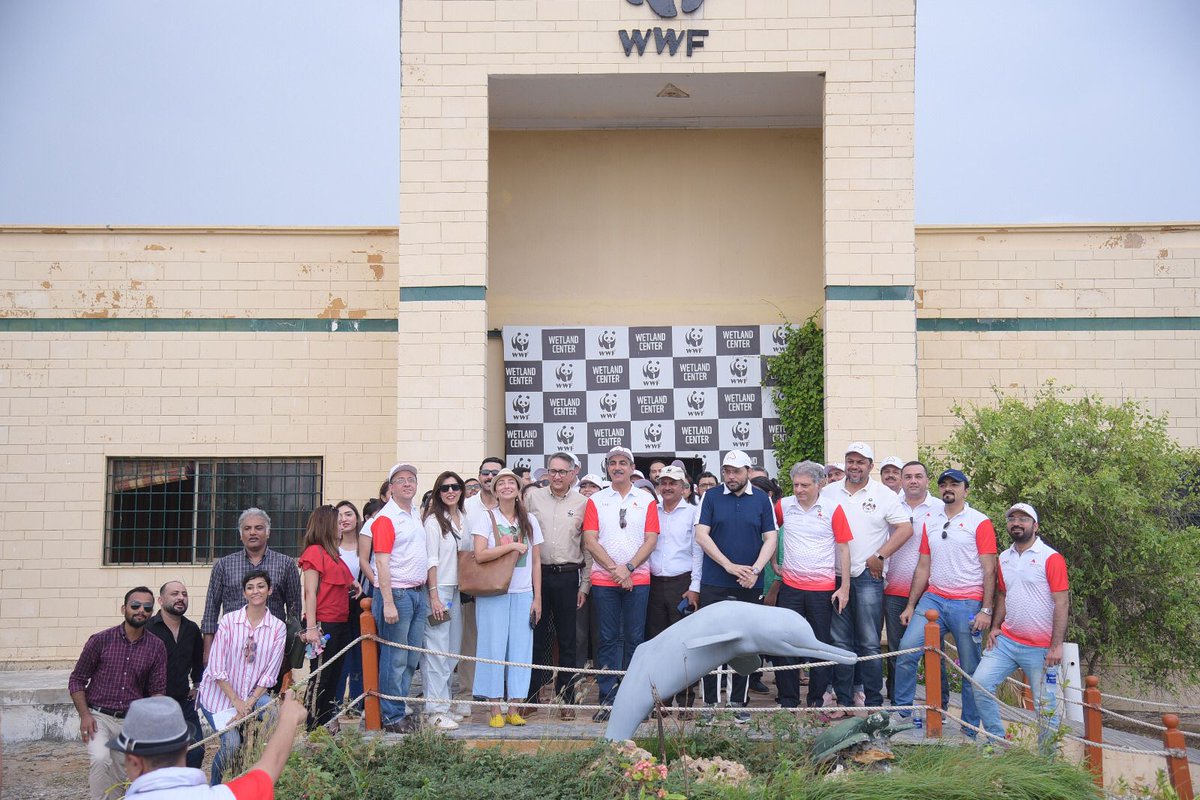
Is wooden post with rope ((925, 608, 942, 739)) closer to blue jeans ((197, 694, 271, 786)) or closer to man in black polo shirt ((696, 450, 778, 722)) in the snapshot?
man in black polo shirt ((696, 450, 778, 722))

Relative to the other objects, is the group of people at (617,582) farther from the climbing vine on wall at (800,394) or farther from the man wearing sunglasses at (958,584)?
the climbing vine on wall at (800,394)

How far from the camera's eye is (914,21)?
12.2 m

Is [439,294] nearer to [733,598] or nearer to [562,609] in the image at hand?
[562,609]

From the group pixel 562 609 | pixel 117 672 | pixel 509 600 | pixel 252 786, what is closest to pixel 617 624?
pixel 562 609

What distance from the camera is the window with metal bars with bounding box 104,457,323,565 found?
13.5 m

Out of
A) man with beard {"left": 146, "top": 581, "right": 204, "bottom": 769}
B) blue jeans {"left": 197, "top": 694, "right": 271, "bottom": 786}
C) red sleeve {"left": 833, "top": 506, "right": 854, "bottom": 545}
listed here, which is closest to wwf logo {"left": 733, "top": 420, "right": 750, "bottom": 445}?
red sleeve {"left": 833, "top": 506, "right": 854, "bottom": 545}

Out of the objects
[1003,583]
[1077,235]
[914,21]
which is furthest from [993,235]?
[1003,583]

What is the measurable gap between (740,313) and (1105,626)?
5.56 metres

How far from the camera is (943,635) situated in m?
8.28

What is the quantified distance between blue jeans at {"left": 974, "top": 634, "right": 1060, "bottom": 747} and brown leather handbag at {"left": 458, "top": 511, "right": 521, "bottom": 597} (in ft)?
10.9

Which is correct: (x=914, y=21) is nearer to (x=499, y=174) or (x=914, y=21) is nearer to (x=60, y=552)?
(x=499, y=174)

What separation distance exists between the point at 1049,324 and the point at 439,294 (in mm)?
7252

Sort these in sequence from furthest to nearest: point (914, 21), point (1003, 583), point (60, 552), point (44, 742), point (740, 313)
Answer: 1. point (740, 313)
2. point (60, 552)
3. point (914, 21)
4. point (44, 742)
5. point (1003, 583)

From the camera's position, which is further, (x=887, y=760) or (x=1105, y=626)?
(x=1105, y=626)
